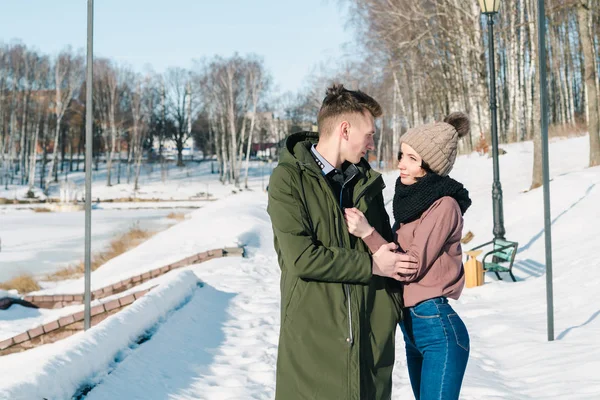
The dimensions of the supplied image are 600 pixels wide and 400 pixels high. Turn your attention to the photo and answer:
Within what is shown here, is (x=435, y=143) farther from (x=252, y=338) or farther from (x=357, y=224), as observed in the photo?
(x=252, y=338)

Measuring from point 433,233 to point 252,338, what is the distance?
4.03 metres

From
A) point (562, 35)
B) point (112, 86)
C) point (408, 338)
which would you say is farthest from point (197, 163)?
point (408, 338)

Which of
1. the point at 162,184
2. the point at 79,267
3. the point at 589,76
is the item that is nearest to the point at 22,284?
the point at 79,267

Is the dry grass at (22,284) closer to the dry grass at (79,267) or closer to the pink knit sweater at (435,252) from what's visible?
the dry grass at (79,267)

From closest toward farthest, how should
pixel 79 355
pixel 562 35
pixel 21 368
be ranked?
pixel 21 368
pixel 79 355
pixel 562 35

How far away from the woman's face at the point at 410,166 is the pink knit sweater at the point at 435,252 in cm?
19

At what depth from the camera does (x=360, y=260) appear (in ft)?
8.26

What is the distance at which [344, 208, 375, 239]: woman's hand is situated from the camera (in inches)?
102

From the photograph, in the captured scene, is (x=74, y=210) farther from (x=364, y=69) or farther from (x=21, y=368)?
(x=21, y=368)

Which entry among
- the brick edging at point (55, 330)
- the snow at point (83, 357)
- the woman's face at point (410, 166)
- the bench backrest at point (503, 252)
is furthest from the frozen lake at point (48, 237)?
the woman's face at point (410, 166)

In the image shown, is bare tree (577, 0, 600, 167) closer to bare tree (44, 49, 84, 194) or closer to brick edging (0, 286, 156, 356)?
brick edging (0, 286, 156, 356)

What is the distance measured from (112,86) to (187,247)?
42.3 metres

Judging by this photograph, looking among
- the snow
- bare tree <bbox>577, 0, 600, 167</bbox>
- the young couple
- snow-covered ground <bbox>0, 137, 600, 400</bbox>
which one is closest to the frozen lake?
snow-covered ground <bbox>0, 137, 600, 400</bbox>

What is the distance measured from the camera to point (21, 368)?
14.0 feet
